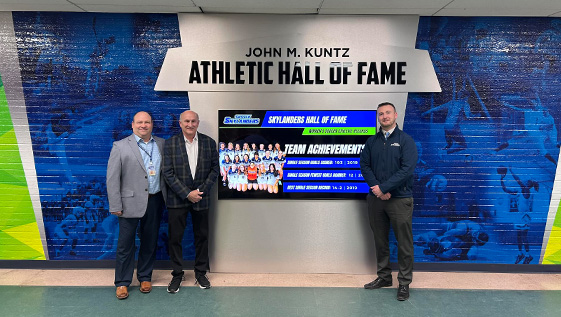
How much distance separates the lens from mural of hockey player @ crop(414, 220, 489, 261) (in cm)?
455

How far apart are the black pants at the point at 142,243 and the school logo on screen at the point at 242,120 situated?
1065mm

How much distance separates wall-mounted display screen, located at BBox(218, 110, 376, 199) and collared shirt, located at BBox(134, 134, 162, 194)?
0.70m

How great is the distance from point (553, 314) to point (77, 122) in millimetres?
5125

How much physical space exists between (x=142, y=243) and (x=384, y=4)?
3.41 m

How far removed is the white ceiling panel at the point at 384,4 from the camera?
12.7 ft

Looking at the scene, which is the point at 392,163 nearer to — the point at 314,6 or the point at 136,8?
the point at 314,6

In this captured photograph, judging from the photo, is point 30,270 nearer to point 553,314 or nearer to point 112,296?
point 112,296

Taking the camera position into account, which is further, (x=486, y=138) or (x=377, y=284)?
(x=486, y=138)

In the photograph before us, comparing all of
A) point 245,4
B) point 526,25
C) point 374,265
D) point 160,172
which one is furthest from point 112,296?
point 526,25

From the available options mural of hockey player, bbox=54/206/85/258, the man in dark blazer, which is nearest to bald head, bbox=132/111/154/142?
the man in dark blazer

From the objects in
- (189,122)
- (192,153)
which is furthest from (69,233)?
(189,122)

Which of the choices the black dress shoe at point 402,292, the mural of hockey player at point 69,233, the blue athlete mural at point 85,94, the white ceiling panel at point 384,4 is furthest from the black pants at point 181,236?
the white ceiling panel at point 384,4

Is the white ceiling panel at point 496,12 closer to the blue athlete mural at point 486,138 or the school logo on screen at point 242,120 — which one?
the blue athlete mural at point 486,138

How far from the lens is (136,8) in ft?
13.8
